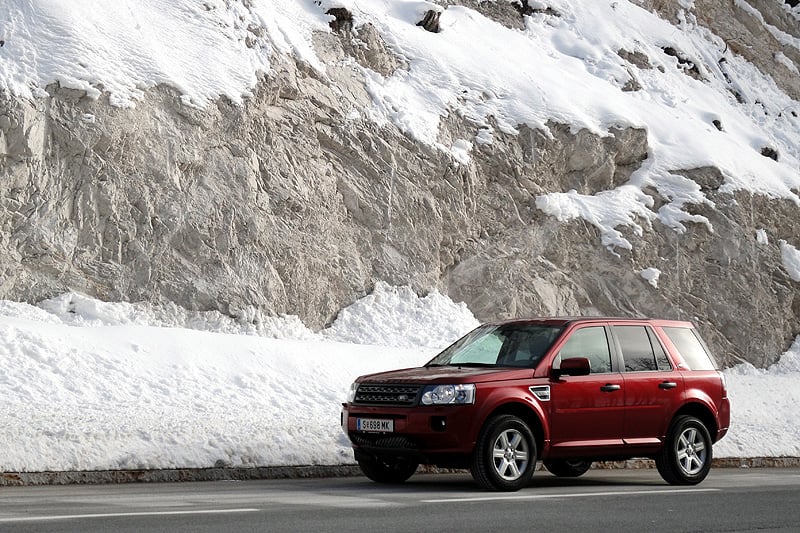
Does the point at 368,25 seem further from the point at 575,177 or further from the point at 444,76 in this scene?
the point at 575,177

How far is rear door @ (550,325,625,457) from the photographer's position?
1097 cm

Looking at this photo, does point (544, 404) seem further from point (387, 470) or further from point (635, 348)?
point (387, 470)

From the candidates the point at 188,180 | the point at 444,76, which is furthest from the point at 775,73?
the point at 188,180

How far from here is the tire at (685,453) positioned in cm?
1179

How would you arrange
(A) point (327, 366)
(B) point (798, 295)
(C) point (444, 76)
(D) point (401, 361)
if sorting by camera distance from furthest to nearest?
(B) point (798, 295) < (C) point (444, 76) < (D) point (401, 361) < (A) point (327, 366)

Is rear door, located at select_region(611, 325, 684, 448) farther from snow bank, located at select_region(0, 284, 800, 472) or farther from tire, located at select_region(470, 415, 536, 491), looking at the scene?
snow bank, located at select_region(0, 284, 800, 472)

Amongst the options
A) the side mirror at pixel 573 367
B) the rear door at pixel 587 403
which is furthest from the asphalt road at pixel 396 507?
the side mirror at pixel 573 367

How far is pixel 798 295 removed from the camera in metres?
30.0

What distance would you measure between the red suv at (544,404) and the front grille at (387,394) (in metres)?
0.01

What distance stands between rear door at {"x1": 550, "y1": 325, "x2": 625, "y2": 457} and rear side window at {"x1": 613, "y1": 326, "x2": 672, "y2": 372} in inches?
11.0

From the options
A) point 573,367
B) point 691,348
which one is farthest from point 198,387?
point 691,348

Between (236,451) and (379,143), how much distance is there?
47.1 feet

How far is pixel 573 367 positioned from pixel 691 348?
7.68ft

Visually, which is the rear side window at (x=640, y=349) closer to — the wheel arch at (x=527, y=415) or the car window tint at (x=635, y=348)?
the car window tint at (x=635, y=348)
